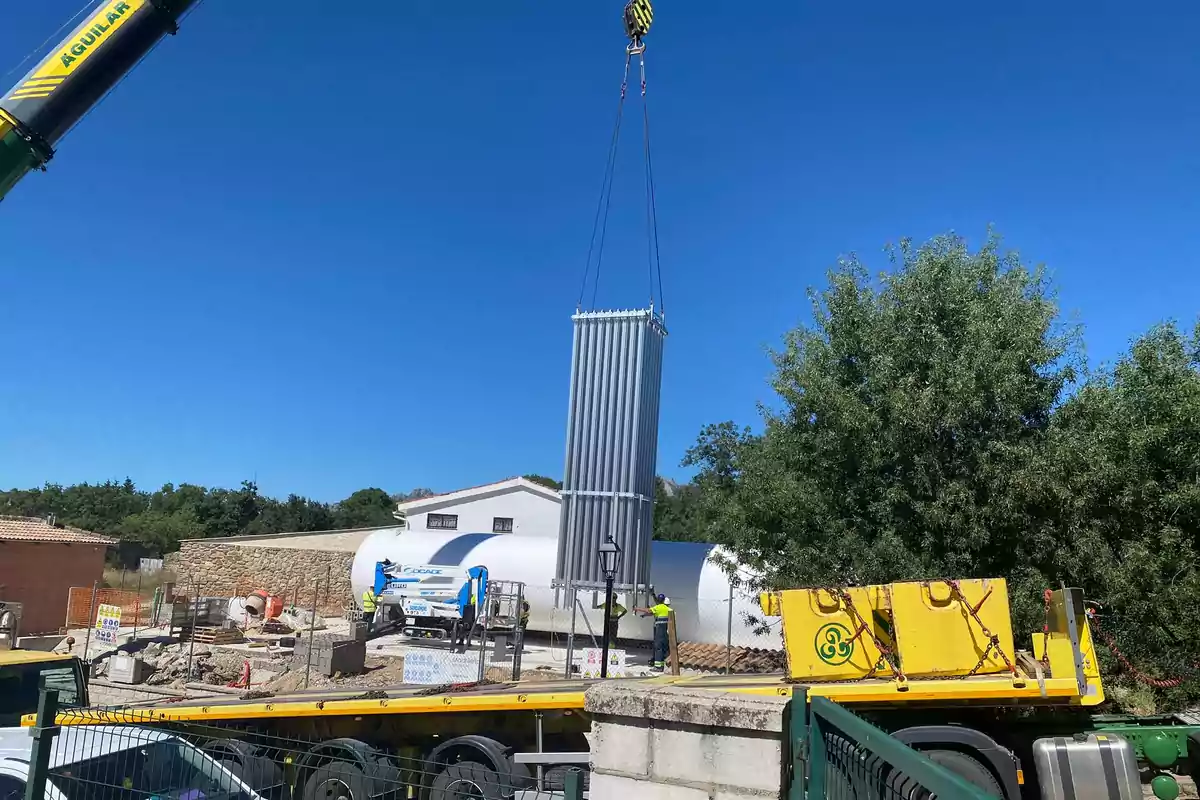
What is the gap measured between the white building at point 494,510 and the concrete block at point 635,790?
3254 cm

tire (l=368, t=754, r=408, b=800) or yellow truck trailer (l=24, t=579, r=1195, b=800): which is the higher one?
yellow truck trailer (l=24, t=579, r=1195, b=800)

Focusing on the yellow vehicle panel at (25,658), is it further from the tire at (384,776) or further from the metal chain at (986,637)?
the metal chain at (986,637)

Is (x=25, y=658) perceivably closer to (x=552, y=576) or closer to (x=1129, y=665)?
(x=1129, y=665)

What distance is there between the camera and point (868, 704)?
7.46 m

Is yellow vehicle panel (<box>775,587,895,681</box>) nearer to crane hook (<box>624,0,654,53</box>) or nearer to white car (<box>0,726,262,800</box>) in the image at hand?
white car (<box>0,726,262,800</box>)

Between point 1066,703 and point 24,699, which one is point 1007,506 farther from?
point 24,699

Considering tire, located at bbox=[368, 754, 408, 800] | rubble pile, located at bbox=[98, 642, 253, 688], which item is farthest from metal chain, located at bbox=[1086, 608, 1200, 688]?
rubble pile, located at bbox=[98, 642, 253, 688]

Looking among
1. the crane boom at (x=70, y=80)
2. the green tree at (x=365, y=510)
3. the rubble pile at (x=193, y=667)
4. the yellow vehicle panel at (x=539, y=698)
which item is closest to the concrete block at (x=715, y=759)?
the yellow vehicle panel at (x=539, y=698)

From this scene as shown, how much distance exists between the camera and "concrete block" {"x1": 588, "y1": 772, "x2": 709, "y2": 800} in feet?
12.7

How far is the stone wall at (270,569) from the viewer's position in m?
39.3

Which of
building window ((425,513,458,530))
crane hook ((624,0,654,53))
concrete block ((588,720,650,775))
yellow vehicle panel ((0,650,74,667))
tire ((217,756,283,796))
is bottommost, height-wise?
tire ((217,756,283,796))

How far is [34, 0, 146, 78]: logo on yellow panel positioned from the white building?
26019 mm

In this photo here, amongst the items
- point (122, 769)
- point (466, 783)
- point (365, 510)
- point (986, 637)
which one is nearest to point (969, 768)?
point (986, 637)

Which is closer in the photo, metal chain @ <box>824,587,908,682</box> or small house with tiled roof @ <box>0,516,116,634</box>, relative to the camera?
metal chain @ <box>824,587,908,682</box>
